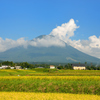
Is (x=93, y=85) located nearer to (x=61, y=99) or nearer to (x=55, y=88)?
(x=55, y=88)

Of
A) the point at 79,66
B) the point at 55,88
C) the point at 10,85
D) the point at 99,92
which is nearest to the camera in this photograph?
the point at 99,92

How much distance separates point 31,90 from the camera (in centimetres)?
2130

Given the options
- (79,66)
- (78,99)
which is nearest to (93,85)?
(78,99)

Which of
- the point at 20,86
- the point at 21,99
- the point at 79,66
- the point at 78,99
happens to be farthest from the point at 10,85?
the point at 79,66

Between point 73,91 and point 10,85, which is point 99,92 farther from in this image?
point 10,85

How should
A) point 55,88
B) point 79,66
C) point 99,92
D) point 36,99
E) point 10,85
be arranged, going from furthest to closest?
1. point 79,66
2. point 10,85
3. point 55,88
4. point 99,92
5. point 36,99

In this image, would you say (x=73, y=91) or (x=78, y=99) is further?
(x=73, y=91)

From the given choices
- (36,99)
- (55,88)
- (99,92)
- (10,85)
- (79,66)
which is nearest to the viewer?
(36,99)

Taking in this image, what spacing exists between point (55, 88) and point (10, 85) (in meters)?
7.18

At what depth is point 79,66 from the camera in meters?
141

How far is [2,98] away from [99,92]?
12.7 m

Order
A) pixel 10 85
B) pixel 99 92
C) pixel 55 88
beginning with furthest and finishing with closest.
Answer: pixel 10 85
pixel 55 88
pixel 99 92

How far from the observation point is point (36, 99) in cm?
1463

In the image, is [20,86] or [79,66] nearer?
[20,86]
